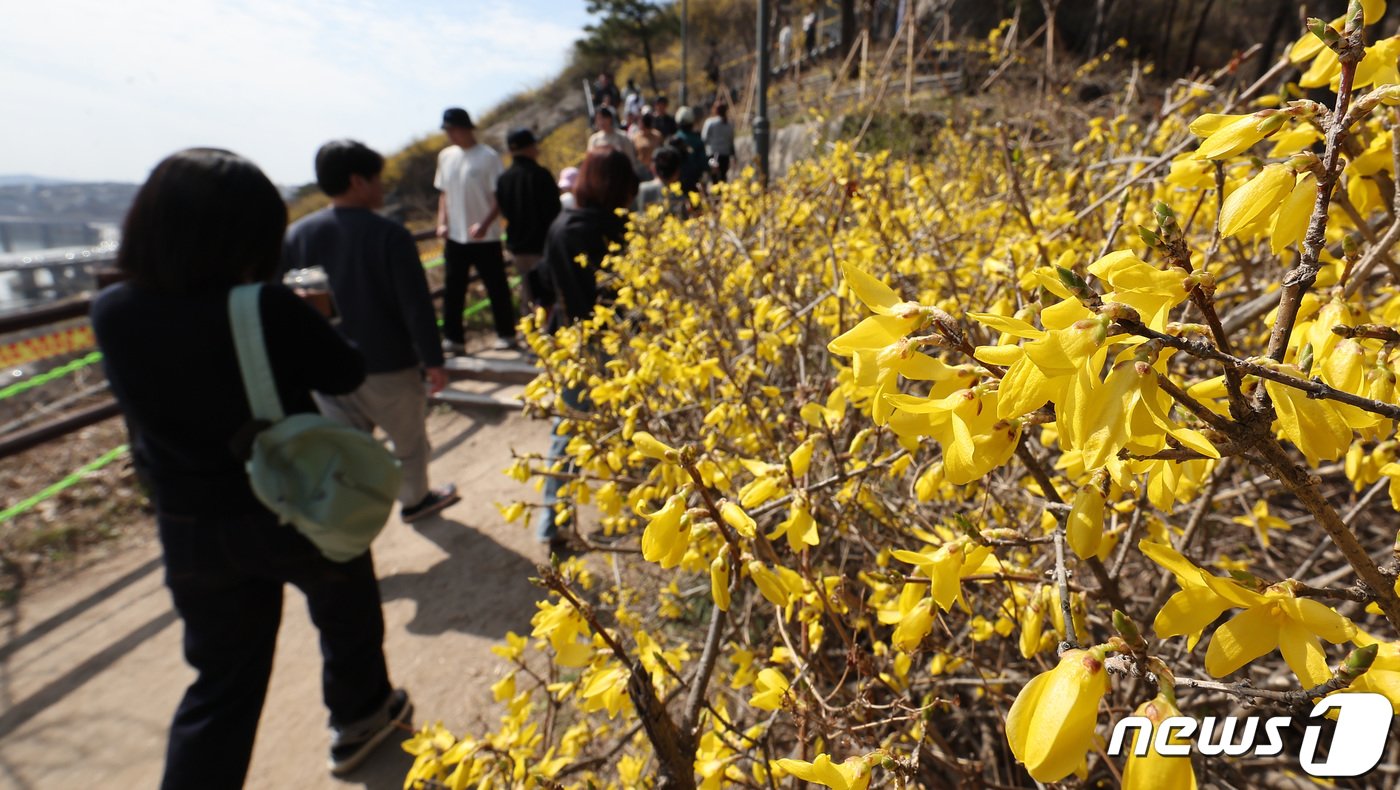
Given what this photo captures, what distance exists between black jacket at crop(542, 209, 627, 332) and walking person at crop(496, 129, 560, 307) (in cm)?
123

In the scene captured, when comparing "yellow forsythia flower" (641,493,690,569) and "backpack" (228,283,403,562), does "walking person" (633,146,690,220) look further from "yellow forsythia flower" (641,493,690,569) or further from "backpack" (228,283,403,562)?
"yellow forsythia flower" (641,493,690,569)

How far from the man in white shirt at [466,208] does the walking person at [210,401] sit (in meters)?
3.16

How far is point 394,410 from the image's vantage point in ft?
11.5

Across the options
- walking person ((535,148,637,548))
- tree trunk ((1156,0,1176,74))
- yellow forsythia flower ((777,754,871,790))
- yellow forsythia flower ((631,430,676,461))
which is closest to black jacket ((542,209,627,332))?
walking person ((535,148,637,548))

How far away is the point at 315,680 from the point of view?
286 cm

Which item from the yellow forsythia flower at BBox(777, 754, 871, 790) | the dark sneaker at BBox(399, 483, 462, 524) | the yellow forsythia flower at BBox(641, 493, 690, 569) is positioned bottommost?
the dark sneaker at BBox(399, 483, 462, 524)

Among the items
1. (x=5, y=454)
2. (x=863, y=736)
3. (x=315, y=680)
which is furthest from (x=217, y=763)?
(x=5, y=454)

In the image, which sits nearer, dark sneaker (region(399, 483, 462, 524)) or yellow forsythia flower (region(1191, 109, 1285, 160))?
yellow forsythia flower (region(1191, 109, 1285, 160))

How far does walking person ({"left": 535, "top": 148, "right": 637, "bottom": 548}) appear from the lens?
3.28 meters

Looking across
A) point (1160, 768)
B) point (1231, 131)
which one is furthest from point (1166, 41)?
point (1160, 768)

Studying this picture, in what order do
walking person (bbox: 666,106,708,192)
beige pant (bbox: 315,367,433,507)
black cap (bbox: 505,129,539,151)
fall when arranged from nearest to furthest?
1. beige pant (bbox: 315,367,433,507)
2. black cap (bbox: 505,129,539,151)
3. walking person (bbox: 666,106,708,192)

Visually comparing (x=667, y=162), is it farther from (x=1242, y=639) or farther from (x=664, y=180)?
(x=1242, y=639)

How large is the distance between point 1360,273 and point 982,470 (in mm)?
699

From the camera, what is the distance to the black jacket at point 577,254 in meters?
3.28
